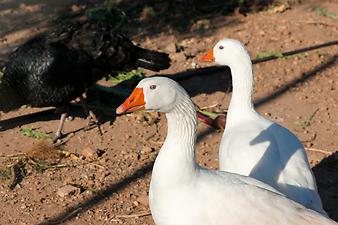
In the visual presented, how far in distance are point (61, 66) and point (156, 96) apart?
2.81 meters

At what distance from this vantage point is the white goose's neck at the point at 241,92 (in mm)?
5699

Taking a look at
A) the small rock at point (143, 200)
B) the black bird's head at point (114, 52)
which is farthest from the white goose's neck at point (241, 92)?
the black bird's head at point (114, 52)

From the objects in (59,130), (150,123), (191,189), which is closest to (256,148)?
(191,189)

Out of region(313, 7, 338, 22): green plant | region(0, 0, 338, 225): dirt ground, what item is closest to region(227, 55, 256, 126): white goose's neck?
region(0, 0, 338, 225): dirt ground

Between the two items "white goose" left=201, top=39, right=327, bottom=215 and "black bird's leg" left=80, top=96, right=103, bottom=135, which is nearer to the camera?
"white goose" left=201, top=39, right=327, bottom=215

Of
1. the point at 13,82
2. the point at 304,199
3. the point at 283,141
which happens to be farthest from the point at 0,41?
the point at 304,199

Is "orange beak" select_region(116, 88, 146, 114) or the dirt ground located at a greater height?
"orange beak" select_region(116, 88, 146, 114)

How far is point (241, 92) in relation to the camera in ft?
19.0

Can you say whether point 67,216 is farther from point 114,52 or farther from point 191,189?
point 114,52

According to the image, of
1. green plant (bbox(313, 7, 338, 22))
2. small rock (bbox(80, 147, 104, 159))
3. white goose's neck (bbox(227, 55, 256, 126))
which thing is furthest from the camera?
green plant (bbox(313, 7, 338, 22))

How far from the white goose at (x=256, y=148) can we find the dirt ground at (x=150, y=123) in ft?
2.75

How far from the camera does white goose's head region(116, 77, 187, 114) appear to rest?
4352 millimetres

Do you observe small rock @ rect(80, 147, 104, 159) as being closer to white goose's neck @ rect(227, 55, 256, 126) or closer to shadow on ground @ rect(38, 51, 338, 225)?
shadow on ground @ rect(38, 51, 338, 225)

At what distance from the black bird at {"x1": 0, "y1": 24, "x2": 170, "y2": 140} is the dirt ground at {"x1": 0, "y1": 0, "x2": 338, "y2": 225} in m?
0.36
